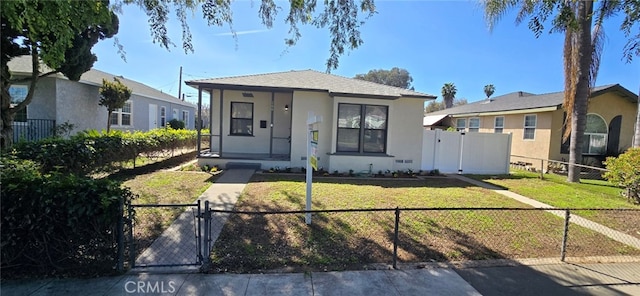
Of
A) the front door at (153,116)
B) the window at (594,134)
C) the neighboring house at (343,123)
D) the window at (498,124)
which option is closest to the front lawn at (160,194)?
the neighboring house at (343,123)

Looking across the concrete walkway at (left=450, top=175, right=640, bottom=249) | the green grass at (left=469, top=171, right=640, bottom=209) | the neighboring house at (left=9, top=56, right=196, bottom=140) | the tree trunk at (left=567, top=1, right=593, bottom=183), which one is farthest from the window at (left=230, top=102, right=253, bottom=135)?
the tree trunk at (left=567, top=1, right=593, bottom=183)

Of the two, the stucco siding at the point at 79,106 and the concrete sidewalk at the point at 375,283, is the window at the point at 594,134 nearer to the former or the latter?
the concrete sidewalk at the point at 375,283

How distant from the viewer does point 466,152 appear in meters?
12.8

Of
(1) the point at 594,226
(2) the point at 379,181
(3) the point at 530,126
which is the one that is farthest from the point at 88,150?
(3) the point at 530,126

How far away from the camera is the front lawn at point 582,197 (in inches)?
256

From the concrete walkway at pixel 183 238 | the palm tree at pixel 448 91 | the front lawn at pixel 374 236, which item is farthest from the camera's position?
the palm tree at pixel 448 91

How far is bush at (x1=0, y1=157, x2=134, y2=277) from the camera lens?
3.28 metres

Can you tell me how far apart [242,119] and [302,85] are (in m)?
3.41

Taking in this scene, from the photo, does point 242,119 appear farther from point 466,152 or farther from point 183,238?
point 466,152

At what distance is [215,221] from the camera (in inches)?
212

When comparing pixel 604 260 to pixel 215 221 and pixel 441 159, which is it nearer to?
pixel 215 221

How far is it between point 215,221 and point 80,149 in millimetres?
5008

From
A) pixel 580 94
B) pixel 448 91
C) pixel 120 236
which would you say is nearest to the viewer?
pixel 120 236

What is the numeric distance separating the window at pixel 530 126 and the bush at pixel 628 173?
759 cm
